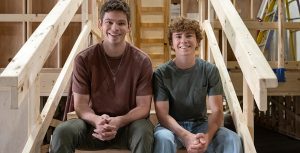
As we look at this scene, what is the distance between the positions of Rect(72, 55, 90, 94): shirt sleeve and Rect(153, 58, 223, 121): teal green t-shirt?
0.39 m

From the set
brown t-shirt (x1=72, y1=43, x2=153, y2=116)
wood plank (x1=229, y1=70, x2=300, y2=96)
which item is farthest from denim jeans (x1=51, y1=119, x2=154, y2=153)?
wood plank (x1=229, y1=70, x2=300, y2=96)

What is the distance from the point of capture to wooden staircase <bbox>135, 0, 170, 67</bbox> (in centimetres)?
552

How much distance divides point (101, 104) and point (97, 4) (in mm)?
1741

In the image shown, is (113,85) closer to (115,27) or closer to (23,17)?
(115,27)

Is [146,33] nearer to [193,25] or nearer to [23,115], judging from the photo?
[23,115]

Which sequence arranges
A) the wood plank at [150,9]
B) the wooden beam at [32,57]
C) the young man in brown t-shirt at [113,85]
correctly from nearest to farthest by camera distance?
1. the wooden beam at [32,57]
2. the young man in brown t-shirt at [113,85]
3. the wood plank at [150,9]

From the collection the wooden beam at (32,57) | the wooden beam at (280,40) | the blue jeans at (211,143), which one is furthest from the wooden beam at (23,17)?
the blue jeans at (211,143)

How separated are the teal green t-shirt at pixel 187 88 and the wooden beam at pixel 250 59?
24 centimetres

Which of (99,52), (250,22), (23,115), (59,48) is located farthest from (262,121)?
(99,52)

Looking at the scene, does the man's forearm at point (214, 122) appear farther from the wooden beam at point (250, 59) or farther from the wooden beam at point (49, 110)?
the wooden beam at point (49, 110)

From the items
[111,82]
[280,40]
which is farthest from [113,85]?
[280,40]

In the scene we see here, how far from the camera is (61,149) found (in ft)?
5.90

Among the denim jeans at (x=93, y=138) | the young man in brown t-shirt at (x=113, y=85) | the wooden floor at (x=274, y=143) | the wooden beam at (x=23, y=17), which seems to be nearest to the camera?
the denim jeans at (x=93, y=138)

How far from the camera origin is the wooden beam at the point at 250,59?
1559mm
